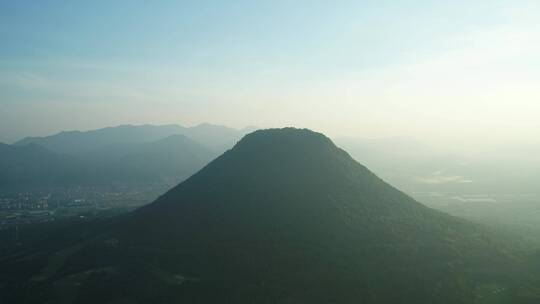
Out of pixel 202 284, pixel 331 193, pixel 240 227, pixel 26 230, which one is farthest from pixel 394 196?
pixel 26 230

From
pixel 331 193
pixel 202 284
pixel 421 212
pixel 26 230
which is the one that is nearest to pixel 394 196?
pixel 421 212

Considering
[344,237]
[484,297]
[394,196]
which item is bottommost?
[484,297]

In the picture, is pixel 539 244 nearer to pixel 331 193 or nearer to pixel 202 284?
pixel 331 193

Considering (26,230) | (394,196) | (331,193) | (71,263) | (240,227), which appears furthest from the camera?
(26,230)

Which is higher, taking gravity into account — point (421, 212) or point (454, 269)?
point (421, 212)

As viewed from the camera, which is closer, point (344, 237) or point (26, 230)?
point (344, 237)

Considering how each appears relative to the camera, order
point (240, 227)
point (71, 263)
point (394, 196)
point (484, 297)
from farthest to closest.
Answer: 1. point (394, 196)
2. point (240, 227)
3. point (71, 263)
4. point (484, 297)
